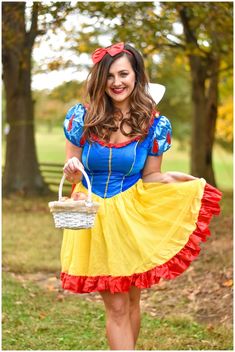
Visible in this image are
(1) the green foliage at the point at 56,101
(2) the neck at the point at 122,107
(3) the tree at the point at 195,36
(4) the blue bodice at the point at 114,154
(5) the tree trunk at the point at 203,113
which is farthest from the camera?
(1) the green foliage at the point at 56,101

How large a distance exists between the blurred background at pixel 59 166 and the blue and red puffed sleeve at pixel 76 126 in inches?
6.5

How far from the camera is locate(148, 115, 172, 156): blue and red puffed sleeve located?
12.3 feet

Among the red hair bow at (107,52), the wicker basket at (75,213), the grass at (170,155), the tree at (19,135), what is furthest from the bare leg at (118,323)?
the grass at (170,155)

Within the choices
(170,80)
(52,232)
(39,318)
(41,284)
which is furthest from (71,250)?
(170,80)

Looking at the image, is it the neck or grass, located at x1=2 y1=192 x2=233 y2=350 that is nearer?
the neck

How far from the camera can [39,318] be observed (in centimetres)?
557

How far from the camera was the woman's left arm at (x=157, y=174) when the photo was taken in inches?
150

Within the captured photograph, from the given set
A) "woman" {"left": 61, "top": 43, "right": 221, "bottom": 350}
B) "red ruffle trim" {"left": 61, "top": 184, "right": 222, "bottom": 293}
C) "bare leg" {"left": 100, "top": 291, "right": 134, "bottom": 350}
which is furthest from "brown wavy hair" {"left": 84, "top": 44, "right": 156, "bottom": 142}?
"bare leg" {"left": 100, "top": 291, "right": 134, "bottom": 350}

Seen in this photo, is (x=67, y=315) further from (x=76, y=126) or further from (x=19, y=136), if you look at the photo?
(x=19, y=136)

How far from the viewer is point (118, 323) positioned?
3.62m

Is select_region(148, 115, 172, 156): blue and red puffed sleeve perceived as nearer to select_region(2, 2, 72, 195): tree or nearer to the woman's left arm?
the woman's left arm

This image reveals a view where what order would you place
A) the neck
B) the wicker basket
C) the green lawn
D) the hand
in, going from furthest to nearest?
1. the green lawn
2. the neck
3. the hand
4. the wicker basket

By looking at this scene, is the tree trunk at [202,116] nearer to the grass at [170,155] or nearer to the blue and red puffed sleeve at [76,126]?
the blue and red puffed sleeve at [76,126]

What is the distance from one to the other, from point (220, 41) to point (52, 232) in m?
4.93
